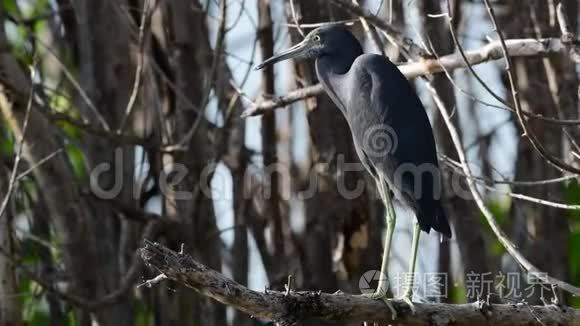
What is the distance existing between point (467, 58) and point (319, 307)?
164cm

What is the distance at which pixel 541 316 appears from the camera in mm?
4062

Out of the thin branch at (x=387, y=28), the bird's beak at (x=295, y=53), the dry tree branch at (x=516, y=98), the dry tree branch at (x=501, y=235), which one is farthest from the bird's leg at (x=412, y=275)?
the bird's beak at (x=295, y=53)

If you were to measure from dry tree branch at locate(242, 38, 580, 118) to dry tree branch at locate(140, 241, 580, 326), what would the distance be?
0.73 meters

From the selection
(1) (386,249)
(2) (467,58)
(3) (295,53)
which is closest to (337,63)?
(3) (295,53)

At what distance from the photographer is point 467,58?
491 centimetres

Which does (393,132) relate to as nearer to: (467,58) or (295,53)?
(467,58)

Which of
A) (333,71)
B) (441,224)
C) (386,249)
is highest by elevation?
(333,71)

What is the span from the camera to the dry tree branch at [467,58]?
15.5 feet

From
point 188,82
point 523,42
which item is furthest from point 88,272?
point 523,42

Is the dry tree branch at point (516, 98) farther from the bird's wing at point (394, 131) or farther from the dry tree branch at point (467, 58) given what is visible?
the bird's wing at point (394, 131)

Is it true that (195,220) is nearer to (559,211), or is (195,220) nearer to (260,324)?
(260,324)

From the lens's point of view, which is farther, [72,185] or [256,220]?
[256,220]

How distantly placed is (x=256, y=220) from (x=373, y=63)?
258cm

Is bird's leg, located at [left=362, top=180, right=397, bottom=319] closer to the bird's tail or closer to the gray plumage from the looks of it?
the gray plumage
